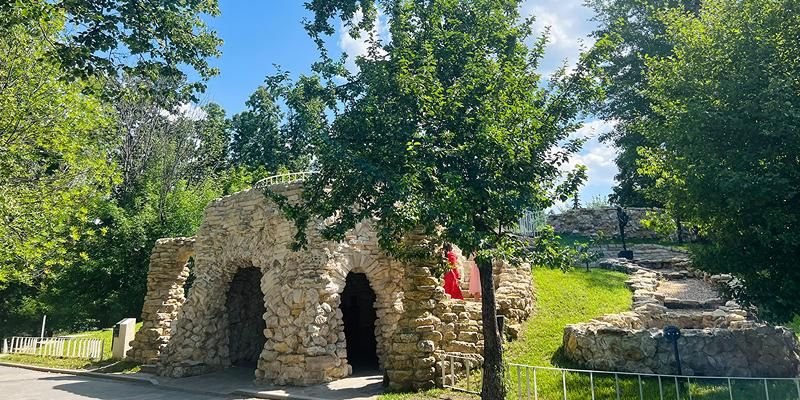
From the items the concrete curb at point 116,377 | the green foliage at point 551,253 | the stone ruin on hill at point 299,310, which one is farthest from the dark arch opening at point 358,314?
the green foliage at point 551,253

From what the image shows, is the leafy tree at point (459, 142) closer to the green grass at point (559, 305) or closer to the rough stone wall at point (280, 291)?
the green grass at point (559, 305)

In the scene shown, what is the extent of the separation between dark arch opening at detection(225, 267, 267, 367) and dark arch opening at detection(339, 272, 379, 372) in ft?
9.77

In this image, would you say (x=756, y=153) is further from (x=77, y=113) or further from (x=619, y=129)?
(x=619, y=129)

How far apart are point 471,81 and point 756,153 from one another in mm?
4665

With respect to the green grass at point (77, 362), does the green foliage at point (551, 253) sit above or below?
above

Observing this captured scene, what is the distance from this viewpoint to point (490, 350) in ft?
26.8

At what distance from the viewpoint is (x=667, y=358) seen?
8438mm

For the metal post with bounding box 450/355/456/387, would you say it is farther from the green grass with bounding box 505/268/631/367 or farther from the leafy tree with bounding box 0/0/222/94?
the leafy tree with bounding box 0/0/222/94

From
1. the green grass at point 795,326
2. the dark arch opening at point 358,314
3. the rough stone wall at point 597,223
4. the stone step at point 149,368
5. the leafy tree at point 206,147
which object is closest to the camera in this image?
the green grass at point 795,326

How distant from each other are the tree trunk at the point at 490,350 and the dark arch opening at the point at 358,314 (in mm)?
8865

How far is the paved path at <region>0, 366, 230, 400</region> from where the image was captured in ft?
37.3

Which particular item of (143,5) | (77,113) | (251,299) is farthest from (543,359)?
(77,113)

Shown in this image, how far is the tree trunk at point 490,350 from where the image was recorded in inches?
316

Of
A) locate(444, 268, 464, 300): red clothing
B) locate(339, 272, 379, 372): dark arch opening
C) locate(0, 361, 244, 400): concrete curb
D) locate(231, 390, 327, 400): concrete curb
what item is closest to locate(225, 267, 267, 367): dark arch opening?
locate(0, 361, 244, 400): concrete curb
